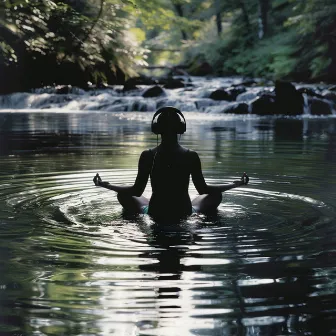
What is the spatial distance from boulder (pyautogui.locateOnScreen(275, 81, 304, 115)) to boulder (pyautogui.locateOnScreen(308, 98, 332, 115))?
0.50m

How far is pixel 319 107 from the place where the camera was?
2928 centimetres

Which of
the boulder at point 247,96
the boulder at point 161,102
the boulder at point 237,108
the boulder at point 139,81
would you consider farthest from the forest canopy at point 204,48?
the boulder at point 247,96

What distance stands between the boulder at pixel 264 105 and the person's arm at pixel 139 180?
23.1 m

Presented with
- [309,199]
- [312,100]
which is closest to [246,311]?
[309,199]

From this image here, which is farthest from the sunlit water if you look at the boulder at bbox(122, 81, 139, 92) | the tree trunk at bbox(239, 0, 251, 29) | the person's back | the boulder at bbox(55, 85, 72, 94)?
the tree trunk at bbox(239, 0, 251, 29)

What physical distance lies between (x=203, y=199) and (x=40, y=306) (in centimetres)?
328

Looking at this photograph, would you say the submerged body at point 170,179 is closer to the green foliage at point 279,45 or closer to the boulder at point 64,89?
the boulder at point 64,89

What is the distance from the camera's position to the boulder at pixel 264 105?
2936cm

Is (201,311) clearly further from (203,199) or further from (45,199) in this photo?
(45,199)

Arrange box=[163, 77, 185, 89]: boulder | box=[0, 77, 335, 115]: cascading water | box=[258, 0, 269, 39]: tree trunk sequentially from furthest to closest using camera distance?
1. box=[258, 0, 269, 39]: tree trunk
2. box=[163, 77, 185, 89]: boulder
3. box=[0, 77, 335, 115]: cascading water

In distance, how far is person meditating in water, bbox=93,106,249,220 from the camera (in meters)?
6.12

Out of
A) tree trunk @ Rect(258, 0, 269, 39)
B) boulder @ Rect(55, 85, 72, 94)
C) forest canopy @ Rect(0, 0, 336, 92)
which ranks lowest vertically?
boulder @ Rect(55, 85, 72, 94)

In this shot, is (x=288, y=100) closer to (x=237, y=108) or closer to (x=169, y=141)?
(x=237, y=108)

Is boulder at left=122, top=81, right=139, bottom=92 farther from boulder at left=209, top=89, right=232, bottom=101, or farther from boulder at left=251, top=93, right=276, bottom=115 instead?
boulder at left=251, top=93, right=276, bottom=115
